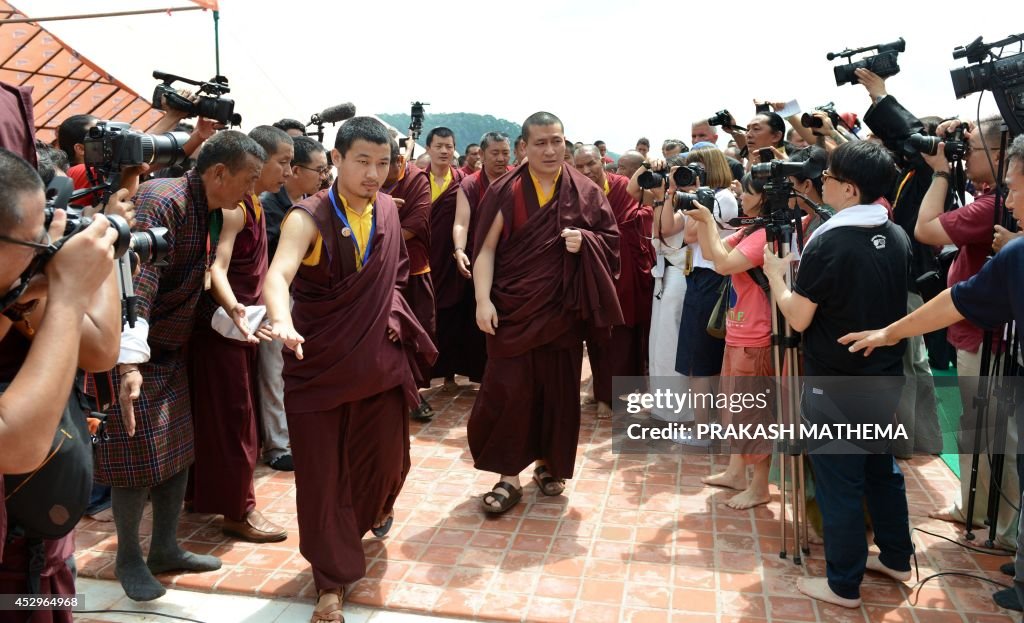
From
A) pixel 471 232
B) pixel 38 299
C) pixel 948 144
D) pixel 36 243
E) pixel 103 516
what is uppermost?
pixel 948 144

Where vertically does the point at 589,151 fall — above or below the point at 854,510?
above

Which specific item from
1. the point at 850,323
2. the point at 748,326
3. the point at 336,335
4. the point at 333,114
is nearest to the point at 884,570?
the point at 850,323

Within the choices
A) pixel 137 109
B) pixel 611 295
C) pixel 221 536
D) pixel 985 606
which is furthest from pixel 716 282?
pixel 137 109

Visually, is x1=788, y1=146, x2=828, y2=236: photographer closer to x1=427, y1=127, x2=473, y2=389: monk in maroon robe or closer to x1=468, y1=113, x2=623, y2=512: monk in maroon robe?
x1=468, y1=113, x2=623, y2=512: monk in maroon robe

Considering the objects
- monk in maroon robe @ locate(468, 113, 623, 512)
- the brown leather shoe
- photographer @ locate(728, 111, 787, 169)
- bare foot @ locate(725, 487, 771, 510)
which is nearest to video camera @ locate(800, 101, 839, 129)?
photographer @ locate(728, 111, 787, 169)

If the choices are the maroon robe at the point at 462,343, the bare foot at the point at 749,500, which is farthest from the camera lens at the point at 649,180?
the maroon robe at the point at 462,343

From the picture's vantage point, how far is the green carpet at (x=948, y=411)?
5180 mm

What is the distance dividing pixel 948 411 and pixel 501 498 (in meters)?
3.70

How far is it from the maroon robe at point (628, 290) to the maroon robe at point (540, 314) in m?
1.71

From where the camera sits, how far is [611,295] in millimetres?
4371

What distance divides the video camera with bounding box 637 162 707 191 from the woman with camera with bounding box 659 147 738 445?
67mm

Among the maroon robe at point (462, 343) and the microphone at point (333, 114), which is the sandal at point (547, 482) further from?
the microphone at point (333, 114)

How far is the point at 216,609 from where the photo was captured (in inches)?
135

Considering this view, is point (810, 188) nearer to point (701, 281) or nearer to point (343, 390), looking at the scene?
point (701, 281)
